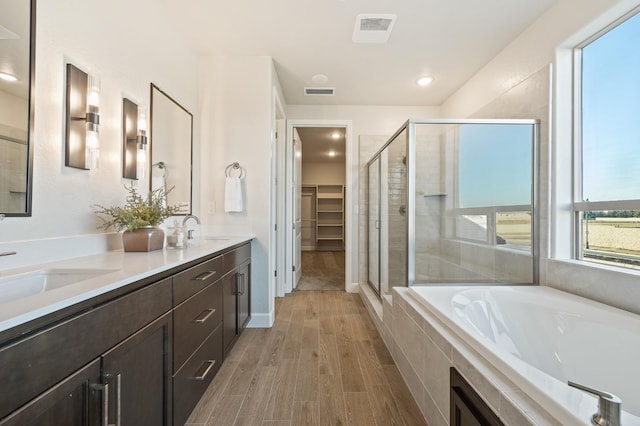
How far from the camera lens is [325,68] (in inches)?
110

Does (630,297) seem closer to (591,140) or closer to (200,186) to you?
(591,140)

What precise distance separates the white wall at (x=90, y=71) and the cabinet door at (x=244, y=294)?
0.96m

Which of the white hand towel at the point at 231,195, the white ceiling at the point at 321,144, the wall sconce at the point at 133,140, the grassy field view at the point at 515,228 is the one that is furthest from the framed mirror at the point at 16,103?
the white ceiling at the point at 321,144

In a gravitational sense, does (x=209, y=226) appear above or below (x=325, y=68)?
below

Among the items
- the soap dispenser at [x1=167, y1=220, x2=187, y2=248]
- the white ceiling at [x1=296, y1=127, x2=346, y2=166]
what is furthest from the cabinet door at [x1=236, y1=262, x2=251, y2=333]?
the white ceiling at [x1=296, y1=127, x2=346, y2=166]

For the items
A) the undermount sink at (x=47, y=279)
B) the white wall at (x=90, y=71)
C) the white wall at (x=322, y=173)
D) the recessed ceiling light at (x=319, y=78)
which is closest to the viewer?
the undermount sink at (x=47, y=279)

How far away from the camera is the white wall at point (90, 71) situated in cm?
118

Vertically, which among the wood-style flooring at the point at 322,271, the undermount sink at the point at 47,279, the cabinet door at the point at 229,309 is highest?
the undermount sink at the point at 47,279

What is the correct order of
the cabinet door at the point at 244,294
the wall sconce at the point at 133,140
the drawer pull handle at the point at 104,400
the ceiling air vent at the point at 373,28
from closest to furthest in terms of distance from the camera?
1. the drawer pull handle at the point at 104,400
2. the wall sconce at the point at 133,140
3. the ceiling air vent at the point at 373,28
4. the cabinet door at the point at 244,294

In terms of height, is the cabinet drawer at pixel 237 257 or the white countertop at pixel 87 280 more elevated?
the white countertop at pixel 87 280

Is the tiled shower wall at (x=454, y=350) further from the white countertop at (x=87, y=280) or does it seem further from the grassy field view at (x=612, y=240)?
the white countertop at (x=87, y=280)

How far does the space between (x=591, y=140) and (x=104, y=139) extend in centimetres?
296

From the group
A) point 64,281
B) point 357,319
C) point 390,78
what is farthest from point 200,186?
point 390,78

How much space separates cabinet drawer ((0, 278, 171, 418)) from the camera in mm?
571
